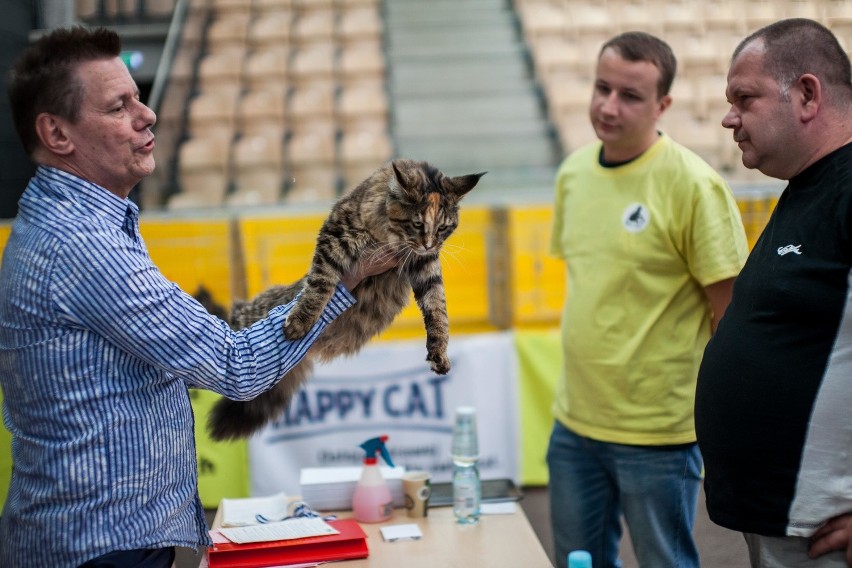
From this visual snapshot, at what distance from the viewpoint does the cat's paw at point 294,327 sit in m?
1.75

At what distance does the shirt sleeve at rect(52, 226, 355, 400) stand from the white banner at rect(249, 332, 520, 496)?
2492 mm

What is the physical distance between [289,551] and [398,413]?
213cm

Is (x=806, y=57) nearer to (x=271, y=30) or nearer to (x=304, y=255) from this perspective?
(x=304, y=255)

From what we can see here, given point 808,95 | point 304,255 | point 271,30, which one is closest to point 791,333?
point 808,95

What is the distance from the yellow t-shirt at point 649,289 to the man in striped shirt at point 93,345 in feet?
3.98

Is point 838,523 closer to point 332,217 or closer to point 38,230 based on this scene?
point 332,217

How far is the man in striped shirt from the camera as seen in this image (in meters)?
1.60

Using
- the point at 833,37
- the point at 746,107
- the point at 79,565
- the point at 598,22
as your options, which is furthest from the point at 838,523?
the point at 598,22

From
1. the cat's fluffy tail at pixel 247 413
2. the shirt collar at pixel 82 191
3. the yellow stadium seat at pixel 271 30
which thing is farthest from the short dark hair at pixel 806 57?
the yellow stadium seat at pixel 271 30

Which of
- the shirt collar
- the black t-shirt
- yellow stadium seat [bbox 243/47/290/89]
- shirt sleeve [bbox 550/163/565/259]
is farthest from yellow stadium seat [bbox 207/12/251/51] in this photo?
the black t-shirt

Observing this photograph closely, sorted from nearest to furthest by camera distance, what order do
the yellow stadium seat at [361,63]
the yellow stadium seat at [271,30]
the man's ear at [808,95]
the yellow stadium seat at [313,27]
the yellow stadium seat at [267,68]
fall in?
the man's ear at [808,95]
the yellow stadium seat at [267,68]
the yellow stadium seat at [271,30]
the yellow stadium seat at [313,27]
the yellow stadium seat at [361,63]

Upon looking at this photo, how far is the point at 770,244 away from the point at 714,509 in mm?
632

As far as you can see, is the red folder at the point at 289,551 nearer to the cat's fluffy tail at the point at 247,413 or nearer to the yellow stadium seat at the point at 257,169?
the cat's fluffy tail at the point at 247,413

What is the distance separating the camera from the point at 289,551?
2178mm
